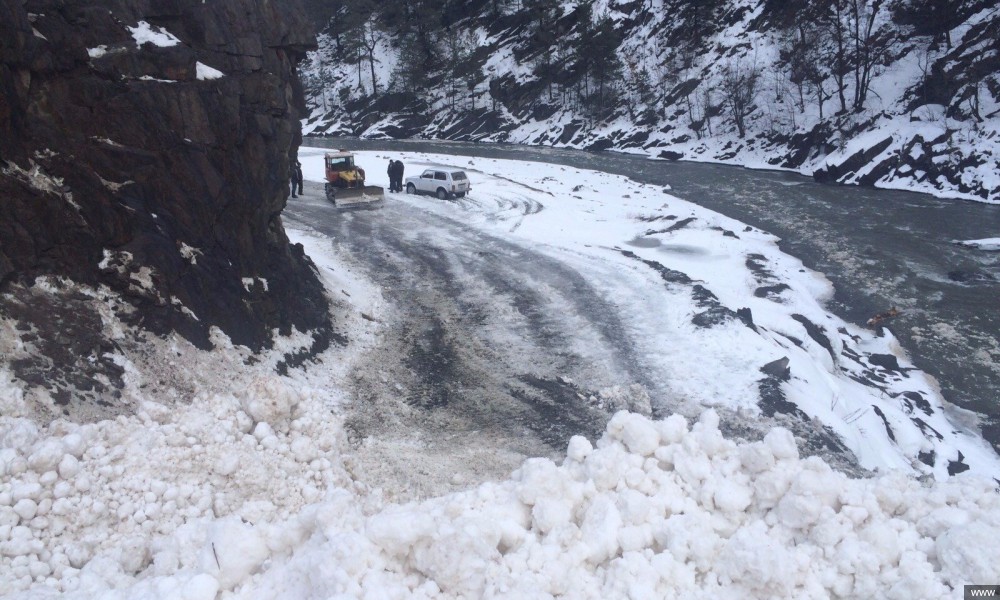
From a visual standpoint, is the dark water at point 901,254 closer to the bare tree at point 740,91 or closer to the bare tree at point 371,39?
the bare tree at point 740,91

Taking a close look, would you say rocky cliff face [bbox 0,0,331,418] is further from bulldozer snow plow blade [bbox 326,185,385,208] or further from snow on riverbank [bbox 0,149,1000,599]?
bulldozer snow plow blade [bbox 326,185,385,208]

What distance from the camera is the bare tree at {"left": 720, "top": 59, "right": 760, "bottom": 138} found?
49281 mm

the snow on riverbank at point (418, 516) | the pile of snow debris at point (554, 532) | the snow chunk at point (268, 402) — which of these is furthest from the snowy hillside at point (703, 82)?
the snow chunk at point (268, 402)

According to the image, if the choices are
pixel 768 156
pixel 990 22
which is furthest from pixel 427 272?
pixel 990 22

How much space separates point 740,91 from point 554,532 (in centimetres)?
5195

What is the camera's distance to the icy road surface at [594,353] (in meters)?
9.96

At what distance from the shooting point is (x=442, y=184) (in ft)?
93.6

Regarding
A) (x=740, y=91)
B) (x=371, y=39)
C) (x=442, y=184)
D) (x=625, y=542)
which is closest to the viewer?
(x=625, y=542)

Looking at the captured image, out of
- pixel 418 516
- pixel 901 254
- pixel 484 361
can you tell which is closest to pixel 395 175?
pixel 484 361

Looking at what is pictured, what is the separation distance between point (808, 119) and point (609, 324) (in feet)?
131

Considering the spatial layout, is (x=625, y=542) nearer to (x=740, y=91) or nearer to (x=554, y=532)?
(x=554, y=532)

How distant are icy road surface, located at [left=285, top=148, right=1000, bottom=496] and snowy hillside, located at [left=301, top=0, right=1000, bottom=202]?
70.9 feet


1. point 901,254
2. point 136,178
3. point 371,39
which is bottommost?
point 901,254

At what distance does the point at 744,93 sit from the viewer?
50.3m
